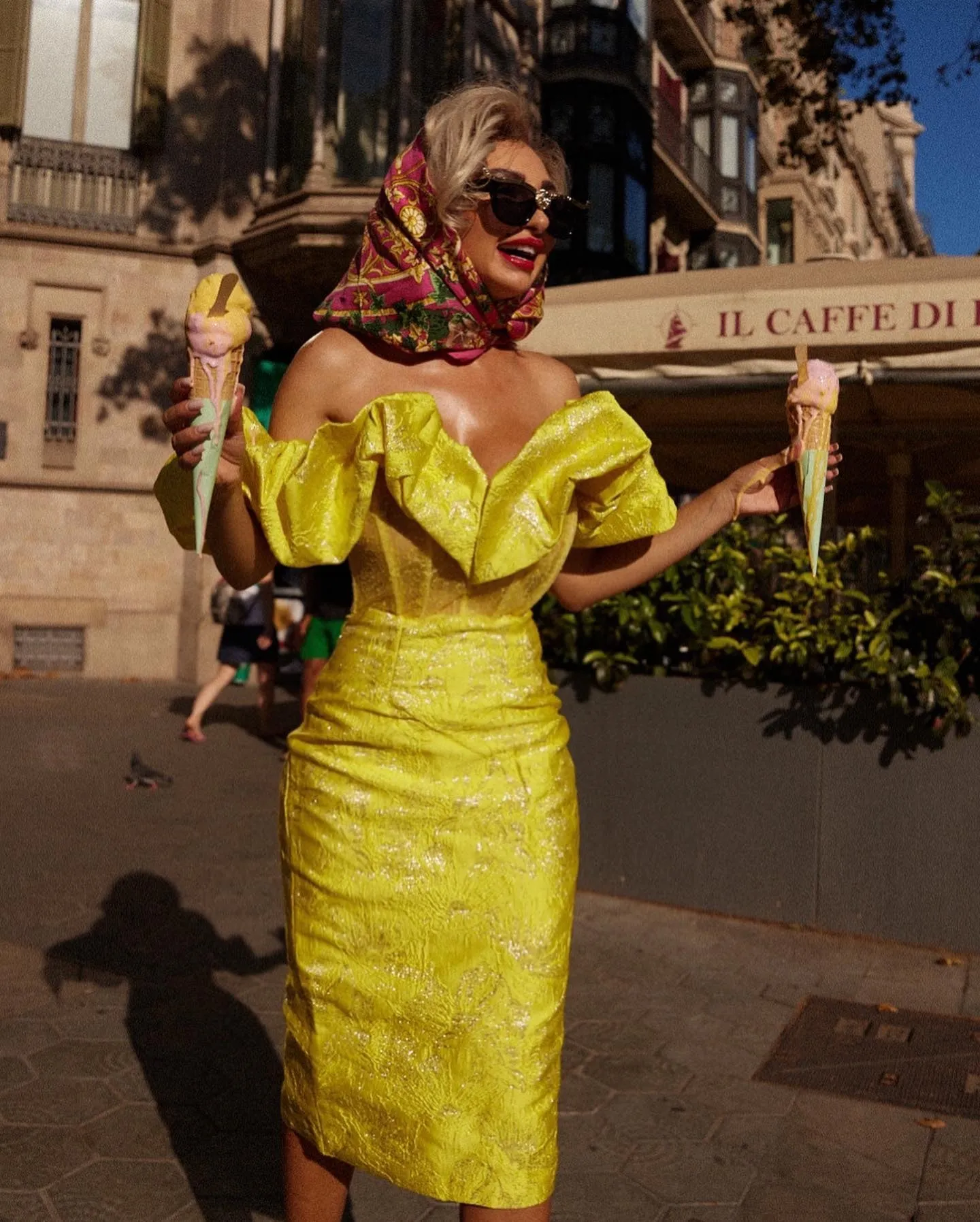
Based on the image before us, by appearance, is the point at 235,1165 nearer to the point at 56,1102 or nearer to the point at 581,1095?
the point at 56,1102

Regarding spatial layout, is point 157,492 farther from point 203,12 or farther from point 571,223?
point 203,12

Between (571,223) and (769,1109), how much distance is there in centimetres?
251

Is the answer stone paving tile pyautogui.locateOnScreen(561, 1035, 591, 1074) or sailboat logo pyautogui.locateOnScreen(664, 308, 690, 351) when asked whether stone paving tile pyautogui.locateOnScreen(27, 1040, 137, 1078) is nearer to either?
stone paving tile pyautogui.locateOnScreen(561, 1035, 591, 1074)

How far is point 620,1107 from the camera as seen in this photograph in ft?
11.1

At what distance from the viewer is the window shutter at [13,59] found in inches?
636

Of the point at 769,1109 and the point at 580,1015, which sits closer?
the point at 769,1109

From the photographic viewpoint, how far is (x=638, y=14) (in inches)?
959


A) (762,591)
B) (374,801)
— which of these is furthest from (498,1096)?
(762,591)

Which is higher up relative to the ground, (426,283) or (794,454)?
(426,283)

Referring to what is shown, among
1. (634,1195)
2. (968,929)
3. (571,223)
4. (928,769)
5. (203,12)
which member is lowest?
(634,1195)

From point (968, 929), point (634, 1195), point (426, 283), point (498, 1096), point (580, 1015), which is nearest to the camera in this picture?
point (498, 1096)

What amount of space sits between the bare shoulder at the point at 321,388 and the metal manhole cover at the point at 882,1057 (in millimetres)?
2542

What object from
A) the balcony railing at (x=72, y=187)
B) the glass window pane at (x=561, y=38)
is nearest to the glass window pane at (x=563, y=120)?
the glass window pane at (x=561, y=38)

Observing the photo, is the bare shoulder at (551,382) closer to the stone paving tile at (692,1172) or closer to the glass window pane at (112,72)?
the stone paving tile at (692,1172)
